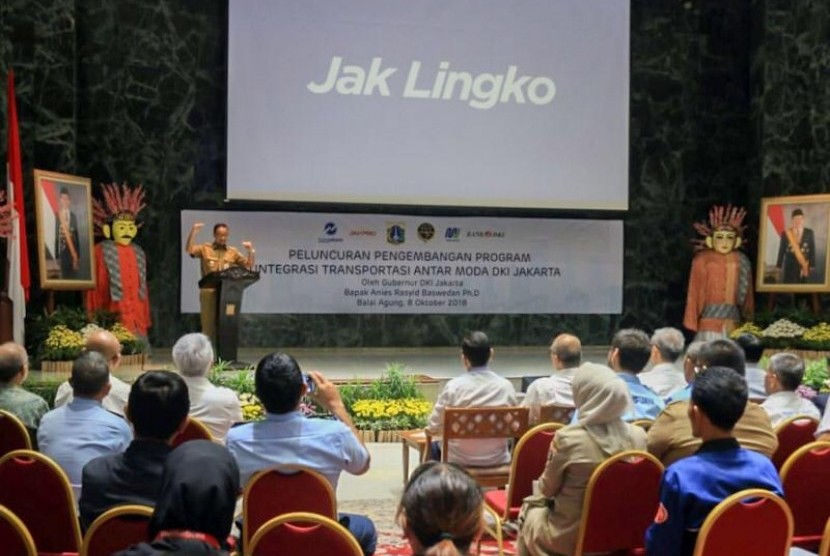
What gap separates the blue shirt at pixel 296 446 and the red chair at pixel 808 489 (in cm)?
132

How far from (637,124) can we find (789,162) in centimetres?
184

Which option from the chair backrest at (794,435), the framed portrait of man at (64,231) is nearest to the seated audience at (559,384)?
the chair backrest at (794,435)

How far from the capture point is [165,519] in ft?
5.41

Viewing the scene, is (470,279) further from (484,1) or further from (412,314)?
(484,1)

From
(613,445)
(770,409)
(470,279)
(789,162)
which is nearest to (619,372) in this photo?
(770,409)

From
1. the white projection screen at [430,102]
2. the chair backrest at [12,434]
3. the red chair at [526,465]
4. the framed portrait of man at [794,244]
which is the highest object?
the white projection screen at [430,102]

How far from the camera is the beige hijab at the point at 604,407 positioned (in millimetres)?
2715

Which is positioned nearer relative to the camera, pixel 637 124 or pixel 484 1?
pixel 484 1

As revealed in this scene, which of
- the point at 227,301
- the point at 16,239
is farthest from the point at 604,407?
the point at 16,239

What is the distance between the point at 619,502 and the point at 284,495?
3.12 feet

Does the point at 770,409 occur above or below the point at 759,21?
below

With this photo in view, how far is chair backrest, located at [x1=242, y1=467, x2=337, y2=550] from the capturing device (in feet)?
8.00

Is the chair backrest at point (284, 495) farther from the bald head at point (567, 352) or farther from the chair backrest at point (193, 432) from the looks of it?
the bald head at point (567, 352)

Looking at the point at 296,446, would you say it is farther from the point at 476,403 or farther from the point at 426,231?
the point at 426,231
